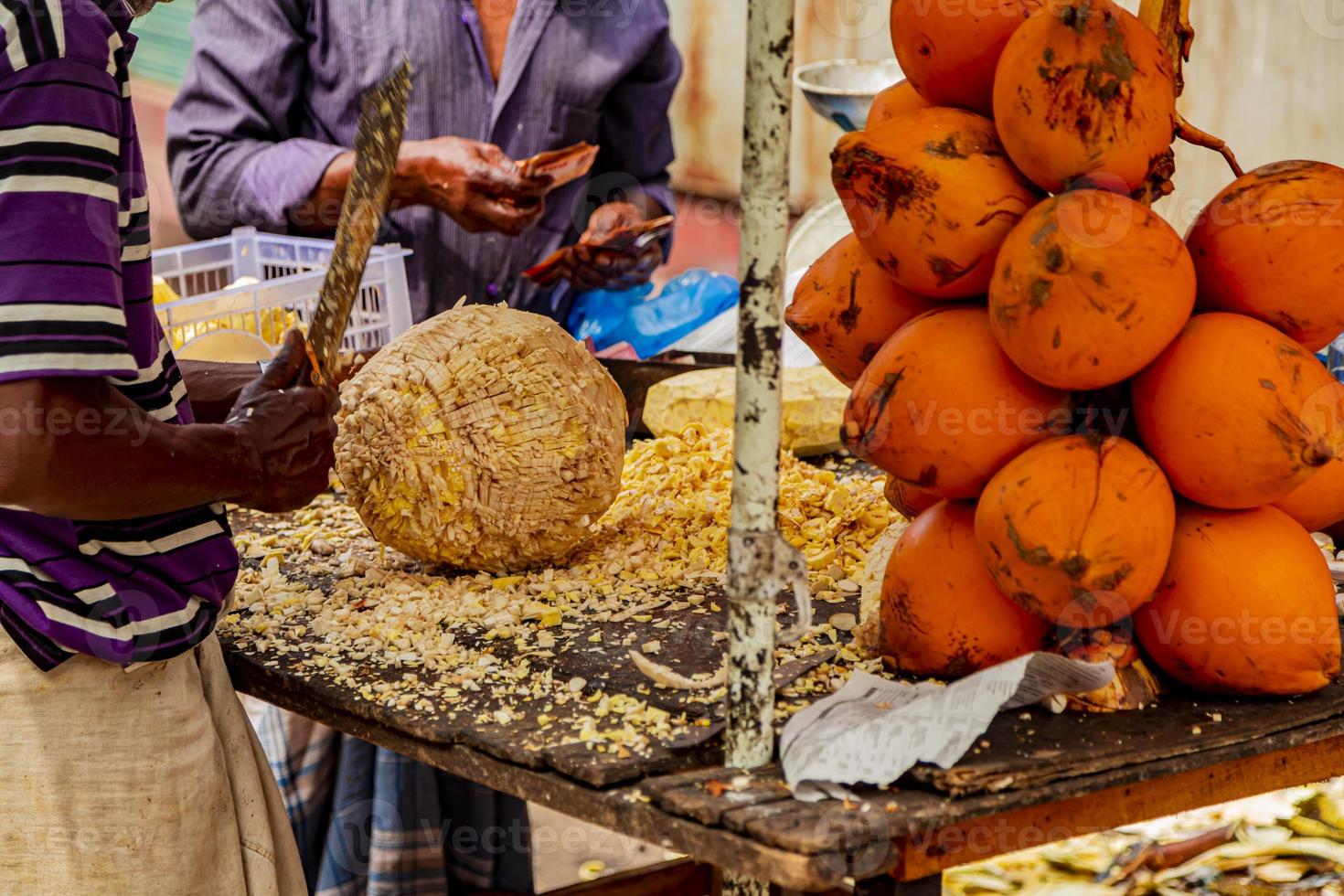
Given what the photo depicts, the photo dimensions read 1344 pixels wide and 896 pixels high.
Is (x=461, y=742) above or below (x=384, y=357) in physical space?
below

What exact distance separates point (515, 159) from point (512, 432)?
2.25 meters

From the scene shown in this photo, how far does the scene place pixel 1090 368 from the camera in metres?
1.18

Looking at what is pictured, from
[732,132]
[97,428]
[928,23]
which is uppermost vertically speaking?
[928,23]

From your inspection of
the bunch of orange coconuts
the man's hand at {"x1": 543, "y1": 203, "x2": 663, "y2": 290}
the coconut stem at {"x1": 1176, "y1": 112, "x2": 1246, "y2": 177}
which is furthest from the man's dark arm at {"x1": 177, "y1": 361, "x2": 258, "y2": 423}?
the man's hand at {"x1": 543, "y1": 203, "x2": 663, "y2": 290}

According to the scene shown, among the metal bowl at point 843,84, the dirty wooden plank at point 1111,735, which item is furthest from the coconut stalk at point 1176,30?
the metal bowl at point 843,84

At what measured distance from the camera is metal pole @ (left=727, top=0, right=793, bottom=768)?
1.02 metres

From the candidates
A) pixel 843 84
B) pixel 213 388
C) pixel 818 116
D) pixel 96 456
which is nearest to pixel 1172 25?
pixel 96 456

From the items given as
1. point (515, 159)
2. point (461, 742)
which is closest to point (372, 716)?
point (461, 742)

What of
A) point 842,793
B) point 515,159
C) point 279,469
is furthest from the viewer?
point 515,159

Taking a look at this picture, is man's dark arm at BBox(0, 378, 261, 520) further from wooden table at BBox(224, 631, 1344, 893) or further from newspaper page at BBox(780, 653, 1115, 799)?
newspaper page at BBox(780, 653, 1115, 799)

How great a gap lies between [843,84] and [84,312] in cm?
275

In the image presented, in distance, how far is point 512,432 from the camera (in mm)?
1734

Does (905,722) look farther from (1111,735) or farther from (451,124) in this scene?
(451,124)

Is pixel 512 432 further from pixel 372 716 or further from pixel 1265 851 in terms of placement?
pixel 1265 851
